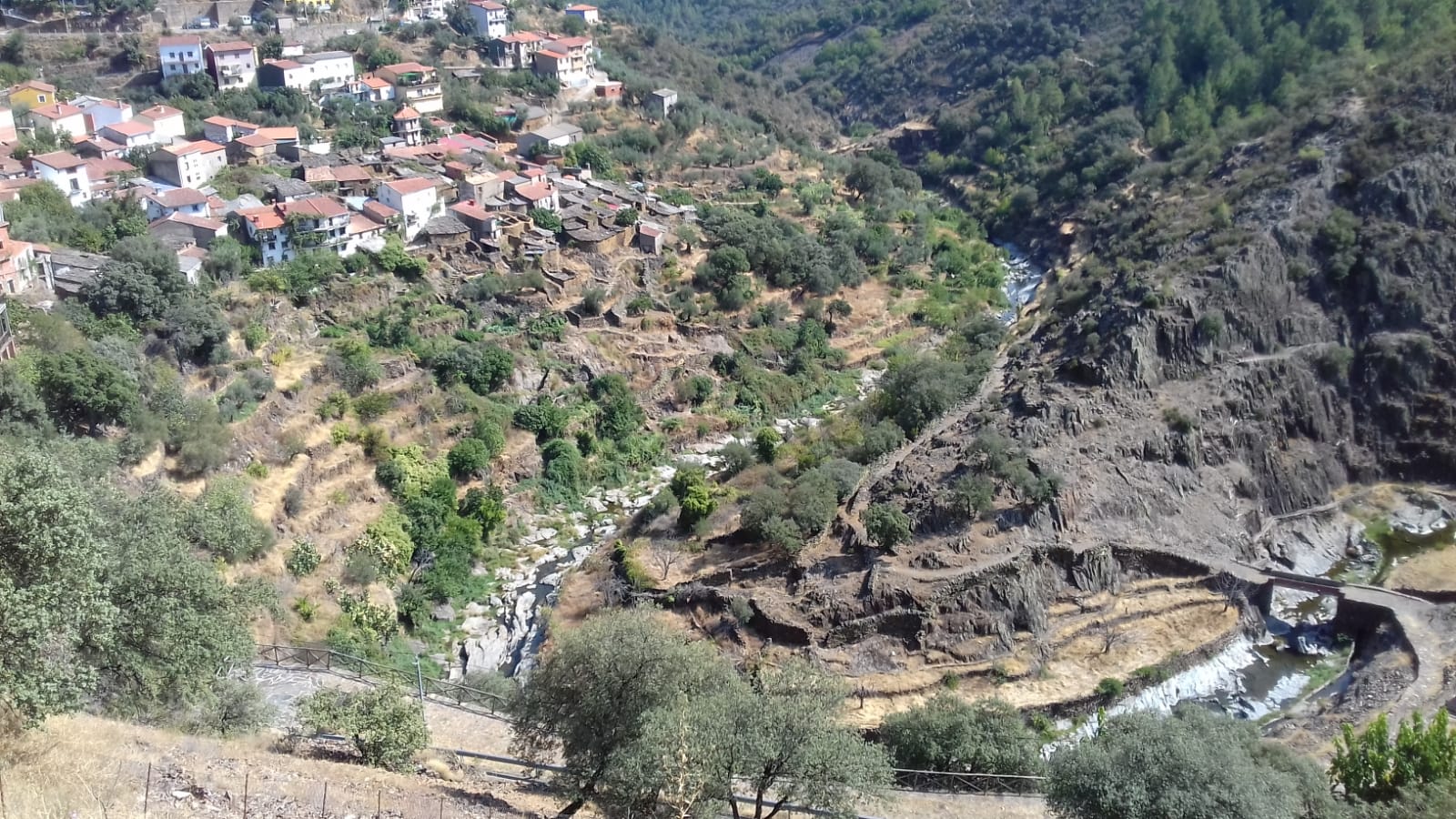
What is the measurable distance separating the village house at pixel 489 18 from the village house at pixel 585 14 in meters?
9.66

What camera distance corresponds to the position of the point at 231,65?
63500 millimetres

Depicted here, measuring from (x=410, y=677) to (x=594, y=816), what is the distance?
9711 millimetres

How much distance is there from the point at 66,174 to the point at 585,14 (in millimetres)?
53363

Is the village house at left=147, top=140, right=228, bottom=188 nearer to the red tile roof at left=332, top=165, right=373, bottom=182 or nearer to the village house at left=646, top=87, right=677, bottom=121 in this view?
the red tile roof at left=332, top=165, right=373, bottom=182

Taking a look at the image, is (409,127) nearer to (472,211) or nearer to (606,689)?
(472,211)

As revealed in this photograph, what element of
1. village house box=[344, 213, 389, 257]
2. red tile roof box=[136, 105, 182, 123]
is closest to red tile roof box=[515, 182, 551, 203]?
village house box=[344, 213, 389, 257]

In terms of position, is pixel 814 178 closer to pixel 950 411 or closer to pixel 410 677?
pixel 950 411

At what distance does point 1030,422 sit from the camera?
3841cm

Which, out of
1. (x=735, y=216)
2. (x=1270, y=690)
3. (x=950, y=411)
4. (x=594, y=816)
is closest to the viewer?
(x=594, y=816)

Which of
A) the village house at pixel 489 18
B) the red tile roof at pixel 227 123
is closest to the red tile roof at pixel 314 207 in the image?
the red tile roof at pixel 227 123

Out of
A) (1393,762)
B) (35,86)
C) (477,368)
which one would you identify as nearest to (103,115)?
(35,86)

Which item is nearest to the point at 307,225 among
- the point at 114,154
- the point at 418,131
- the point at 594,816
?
the point at 114,154

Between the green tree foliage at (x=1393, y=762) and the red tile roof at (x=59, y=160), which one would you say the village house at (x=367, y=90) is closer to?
the red tile roof at (x=59, y=160)

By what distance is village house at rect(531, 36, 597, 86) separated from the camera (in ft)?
243
